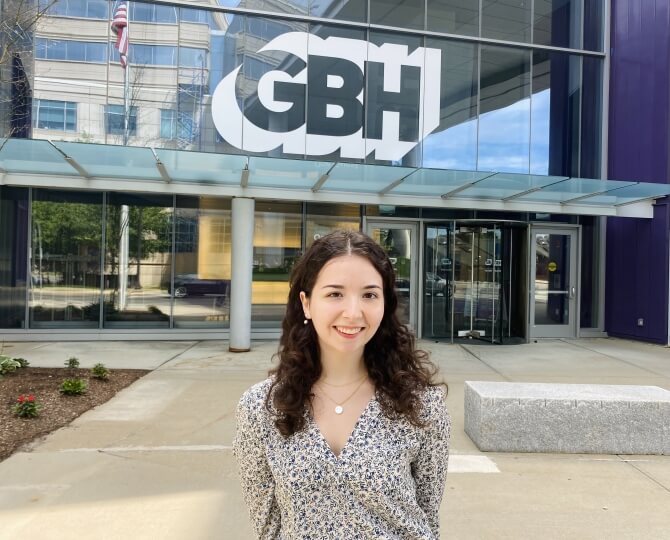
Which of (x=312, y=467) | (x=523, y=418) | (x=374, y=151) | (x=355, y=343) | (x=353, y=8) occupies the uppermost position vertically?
(x=353, y=8)

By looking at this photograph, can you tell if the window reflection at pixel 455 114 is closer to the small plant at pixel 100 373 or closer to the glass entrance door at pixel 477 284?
the glass entrance door at pixel 477 284

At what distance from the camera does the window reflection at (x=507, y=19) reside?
1302cm

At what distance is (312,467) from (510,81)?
44.0 ft

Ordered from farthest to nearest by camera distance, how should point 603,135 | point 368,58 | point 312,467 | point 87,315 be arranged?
point 603,135 → point 368,58 → point 87,315 → point 312,467

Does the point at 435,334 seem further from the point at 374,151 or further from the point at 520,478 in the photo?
the point at 520,478

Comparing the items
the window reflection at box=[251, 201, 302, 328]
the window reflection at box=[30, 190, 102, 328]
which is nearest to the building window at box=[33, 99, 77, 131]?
the window reflection at box=[30, 190, 102, 328]

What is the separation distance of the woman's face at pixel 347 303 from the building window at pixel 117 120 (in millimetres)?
11053

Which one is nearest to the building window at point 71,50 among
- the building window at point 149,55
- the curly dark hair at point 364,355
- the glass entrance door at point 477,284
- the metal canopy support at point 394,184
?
the building window at point 149,55

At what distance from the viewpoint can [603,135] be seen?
43.4 feet

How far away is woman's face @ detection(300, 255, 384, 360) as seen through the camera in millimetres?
1436

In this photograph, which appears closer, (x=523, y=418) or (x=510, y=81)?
(x=523, y=418)

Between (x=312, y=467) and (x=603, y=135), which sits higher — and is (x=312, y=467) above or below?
below

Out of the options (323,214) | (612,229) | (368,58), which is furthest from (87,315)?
(612,229)

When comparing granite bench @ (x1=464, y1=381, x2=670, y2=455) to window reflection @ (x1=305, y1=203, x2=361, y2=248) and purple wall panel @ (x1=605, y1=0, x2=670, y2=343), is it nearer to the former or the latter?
purple wall panel @ (x1=605, y1=0, x2=670, y2=343)
